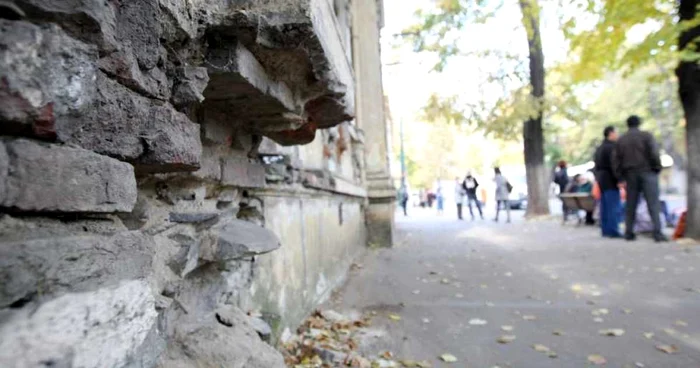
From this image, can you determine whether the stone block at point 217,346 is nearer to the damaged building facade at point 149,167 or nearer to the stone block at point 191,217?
the damaged building facade at point 149,167

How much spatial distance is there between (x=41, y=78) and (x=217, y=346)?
3.96 ft

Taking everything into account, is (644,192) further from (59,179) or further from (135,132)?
(59,179)

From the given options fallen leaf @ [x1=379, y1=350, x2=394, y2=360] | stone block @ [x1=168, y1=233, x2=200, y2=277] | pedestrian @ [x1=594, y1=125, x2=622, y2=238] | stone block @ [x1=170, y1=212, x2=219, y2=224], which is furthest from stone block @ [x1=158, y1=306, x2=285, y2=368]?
pedestrian @ [x1=594, y1=125, x2=622, y2=238]

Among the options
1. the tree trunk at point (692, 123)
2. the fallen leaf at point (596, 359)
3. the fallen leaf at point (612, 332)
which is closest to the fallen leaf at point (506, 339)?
the fallen leaf at point (596, 359)

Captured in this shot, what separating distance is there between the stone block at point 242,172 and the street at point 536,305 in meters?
1.32

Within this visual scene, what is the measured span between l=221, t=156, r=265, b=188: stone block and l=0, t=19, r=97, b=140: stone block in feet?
4.65

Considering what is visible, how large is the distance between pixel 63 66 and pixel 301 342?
2640 mm

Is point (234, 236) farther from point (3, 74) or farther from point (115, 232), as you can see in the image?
point (3, 74)

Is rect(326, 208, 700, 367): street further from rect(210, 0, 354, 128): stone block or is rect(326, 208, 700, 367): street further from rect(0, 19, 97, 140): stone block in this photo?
rect(0, 19, 97, 140): stone block

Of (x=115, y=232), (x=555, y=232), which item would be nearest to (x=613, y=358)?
(x=115, y=232)

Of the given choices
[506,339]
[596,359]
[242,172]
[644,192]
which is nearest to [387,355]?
[506,339]

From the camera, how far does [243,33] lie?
1.60m

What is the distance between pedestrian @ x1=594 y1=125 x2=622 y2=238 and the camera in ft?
27.6

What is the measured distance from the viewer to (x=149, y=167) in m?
1.40
